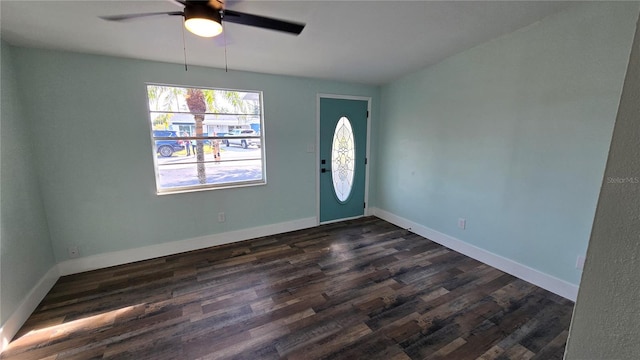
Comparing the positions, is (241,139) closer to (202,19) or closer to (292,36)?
(292,36)

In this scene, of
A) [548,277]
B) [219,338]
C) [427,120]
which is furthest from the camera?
[427,120]

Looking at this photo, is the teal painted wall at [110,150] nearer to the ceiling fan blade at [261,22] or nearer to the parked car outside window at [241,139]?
the parked car outside window at [241,139]

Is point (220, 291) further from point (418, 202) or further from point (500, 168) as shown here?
point (500, 168)

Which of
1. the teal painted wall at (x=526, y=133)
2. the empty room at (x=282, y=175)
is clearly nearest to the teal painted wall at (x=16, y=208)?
the empty room at (x=282, y=175)

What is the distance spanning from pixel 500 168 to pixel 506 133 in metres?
A: 0.38

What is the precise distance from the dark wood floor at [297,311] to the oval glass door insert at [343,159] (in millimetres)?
1400

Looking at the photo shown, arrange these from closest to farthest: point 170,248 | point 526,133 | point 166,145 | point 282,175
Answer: point 526,133, point 166,145, point 170,248, point 282,175

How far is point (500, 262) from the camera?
289 centimetres

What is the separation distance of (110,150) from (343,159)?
3054 millimetres

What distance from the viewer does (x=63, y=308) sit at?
229cm

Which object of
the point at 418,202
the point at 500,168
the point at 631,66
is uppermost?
the point at 631,66

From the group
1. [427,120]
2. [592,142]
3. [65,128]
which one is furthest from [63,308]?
[592,142]

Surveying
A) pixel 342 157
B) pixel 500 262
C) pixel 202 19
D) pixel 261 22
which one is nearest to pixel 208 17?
pixel 202 19

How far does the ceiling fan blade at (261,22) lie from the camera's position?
1652mm
